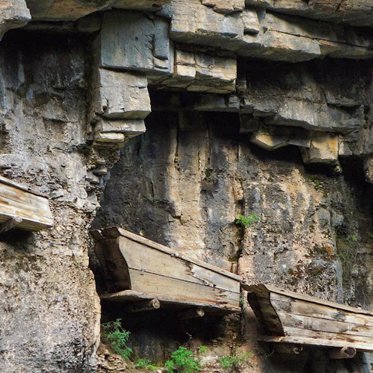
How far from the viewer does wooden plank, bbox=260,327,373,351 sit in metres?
9.01

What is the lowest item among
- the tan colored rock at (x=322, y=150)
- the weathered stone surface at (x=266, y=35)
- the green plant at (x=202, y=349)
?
the green plant at (x=202, y=349)

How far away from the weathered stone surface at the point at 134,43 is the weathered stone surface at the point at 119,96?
0.10 m

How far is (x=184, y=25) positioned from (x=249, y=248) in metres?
2.71

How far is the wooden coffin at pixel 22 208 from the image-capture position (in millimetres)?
7020

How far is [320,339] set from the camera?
9195 mm

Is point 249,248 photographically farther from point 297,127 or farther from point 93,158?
point 93,158

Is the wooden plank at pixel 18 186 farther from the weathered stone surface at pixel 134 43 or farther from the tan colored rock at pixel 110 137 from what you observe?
the weathered stone surface at pixel 134 43

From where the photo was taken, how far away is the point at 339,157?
10641 mm

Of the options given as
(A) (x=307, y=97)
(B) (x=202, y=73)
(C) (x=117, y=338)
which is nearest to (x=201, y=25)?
(B) (x=202, y=73)

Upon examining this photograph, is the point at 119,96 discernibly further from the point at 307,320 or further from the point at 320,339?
the point at 320,339

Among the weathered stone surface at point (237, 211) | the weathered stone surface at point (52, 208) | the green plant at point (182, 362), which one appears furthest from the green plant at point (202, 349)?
A: the weathered stone surface at point (52, 208)

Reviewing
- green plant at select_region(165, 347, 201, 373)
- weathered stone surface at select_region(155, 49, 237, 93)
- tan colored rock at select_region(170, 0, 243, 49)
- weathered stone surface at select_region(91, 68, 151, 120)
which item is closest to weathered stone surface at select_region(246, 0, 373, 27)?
tan colored rock at select_region(170, 0, 243, 49)

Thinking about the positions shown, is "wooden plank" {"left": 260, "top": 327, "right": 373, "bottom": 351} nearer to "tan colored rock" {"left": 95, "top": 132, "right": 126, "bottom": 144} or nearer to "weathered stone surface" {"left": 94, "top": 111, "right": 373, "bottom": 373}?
"weathered stone surface" {"left": 94, "top": 111, "right": 373, "bottom": 373}

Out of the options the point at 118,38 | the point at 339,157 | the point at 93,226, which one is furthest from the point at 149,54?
the point at 339,157
